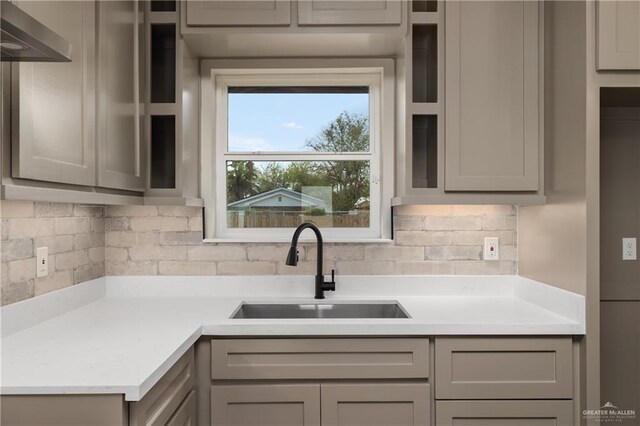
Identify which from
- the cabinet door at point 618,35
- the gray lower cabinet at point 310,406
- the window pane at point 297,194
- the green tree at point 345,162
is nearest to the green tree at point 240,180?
the window pane at point 297,194

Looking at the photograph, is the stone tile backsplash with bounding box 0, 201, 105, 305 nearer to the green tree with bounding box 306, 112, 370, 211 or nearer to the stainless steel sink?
the stainless steel sink

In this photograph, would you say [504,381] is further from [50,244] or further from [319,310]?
[50,244]

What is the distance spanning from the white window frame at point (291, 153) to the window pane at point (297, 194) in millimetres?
34

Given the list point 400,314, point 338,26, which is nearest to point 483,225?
point 400,314

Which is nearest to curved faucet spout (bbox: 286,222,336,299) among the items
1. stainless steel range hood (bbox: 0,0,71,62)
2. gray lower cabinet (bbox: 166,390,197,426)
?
gray lower cabinet (bbox: 166,390,197,426)

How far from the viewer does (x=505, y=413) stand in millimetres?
1674

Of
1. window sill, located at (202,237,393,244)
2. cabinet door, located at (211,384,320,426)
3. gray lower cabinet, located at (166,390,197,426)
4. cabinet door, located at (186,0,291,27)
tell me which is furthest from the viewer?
window sill, located at (202,237,393,244)

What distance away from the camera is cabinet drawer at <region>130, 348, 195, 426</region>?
3.73 ft

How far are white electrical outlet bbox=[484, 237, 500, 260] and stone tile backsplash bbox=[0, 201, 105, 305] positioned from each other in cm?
199

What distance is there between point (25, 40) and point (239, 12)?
1.10 meters

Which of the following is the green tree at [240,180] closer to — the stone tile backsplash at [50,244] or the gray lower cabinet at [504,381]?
the stone tile backsplash at [50,244]

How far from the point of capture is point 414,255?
2256mm

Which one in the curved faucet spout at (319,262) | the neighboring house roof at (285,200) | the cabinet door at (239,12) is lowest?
the curved faucet spout at (319,262)

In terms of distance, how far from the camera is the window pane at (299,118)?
2.38 meters
